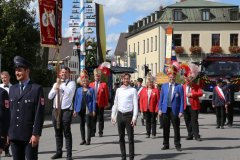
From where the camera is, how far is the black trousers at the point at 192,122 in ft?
52.1

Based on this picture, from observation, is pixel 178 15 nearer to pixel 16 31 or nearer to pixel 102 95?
pixel 16 31

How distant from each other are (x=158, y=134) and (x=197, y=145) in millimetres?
3688

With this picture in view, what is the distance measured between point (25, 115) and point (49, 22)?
11.4 m

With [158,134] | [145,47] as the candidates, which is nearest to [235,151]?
[158,134]

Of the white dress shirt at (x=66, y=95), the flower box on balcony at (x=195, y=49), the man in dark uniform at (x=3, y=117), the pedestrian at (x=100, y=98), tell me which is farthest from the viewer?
the flower box on balcony at (x=195, y=49)

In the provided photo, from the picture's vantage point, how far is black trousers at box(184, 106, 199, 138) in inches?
625

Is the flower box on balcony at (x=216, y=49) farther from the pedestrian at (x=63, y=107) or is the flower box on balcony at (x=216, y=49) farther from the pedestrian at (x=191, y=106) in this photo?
the pedestrian at (x=63, y=107)

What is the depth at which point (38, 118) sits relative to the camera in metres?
7.47

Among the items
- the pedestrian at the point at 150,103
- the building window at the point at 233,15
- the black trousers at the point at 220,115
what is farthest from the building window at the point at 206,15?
the pedestrian at the point at 150,103

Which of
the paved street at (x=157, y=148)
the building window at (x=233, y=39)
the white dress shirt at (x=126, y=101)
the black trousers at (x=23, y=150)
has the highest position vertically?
the building window at (x=233, y=39)

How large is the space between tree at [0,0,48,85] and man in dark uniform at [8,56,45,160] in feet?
64.2

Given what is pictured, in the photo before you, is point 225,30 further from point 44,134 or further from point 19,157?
point 19,157

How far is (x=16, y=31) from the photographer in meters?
27.3

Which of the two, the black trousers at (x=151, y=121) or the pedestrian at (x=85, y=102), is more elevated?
the pedestrian at (x=85, y=102)
